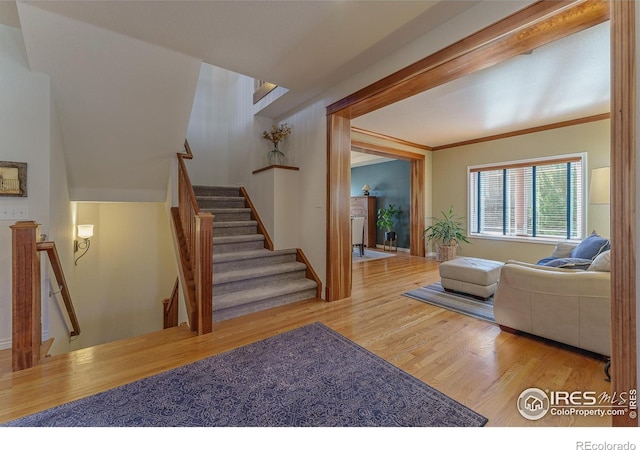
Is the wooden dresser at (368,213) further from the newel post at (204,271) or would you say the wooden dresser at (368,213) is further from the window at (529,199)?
the newel post at (204,271)

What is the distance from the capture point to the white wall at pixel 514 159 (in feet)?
13.6

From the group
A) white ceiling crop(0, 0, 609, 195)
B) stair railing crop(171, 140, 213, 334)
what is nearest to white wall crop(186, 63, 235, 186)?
white ceiling crop(0, 0, 609, 195)

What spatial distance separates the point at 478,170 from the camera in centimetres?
555

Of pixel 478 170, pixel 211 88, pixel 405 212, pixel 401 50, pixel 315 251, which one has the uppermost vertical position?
pixel 211 88

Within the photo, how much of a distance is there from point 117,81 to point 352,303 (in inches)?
132

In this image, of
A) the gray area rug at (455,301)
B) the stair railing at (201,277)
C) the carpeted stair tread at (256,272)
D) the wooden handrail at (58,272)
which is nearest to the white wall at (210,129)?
the stair railing at (201,277)

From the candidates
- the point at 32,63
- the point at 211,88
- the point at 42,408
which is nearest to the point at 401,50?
the point at 32,63

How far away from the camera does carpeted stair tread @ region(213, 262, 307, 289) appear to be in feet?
9.66

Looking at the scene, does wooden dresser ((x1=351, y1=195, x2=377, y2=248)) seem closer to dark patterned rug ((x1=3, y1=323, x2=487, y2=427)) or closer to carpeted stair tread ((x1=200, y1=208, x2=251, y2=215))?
carpeted stair tread ((x1=200, y1=208, x2=251, y2=215))

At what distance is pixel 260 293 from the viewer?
300 centimetres

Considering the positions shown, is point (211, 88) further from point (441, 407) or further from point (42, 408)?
point (441, 407)

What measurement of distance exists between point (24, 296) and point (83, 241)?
9.21ft

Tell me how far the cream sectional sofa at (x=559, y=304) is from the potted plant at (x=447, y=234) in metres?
3.33

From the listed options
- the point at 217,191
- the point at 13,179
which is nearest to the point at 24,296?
the point at 13,179
